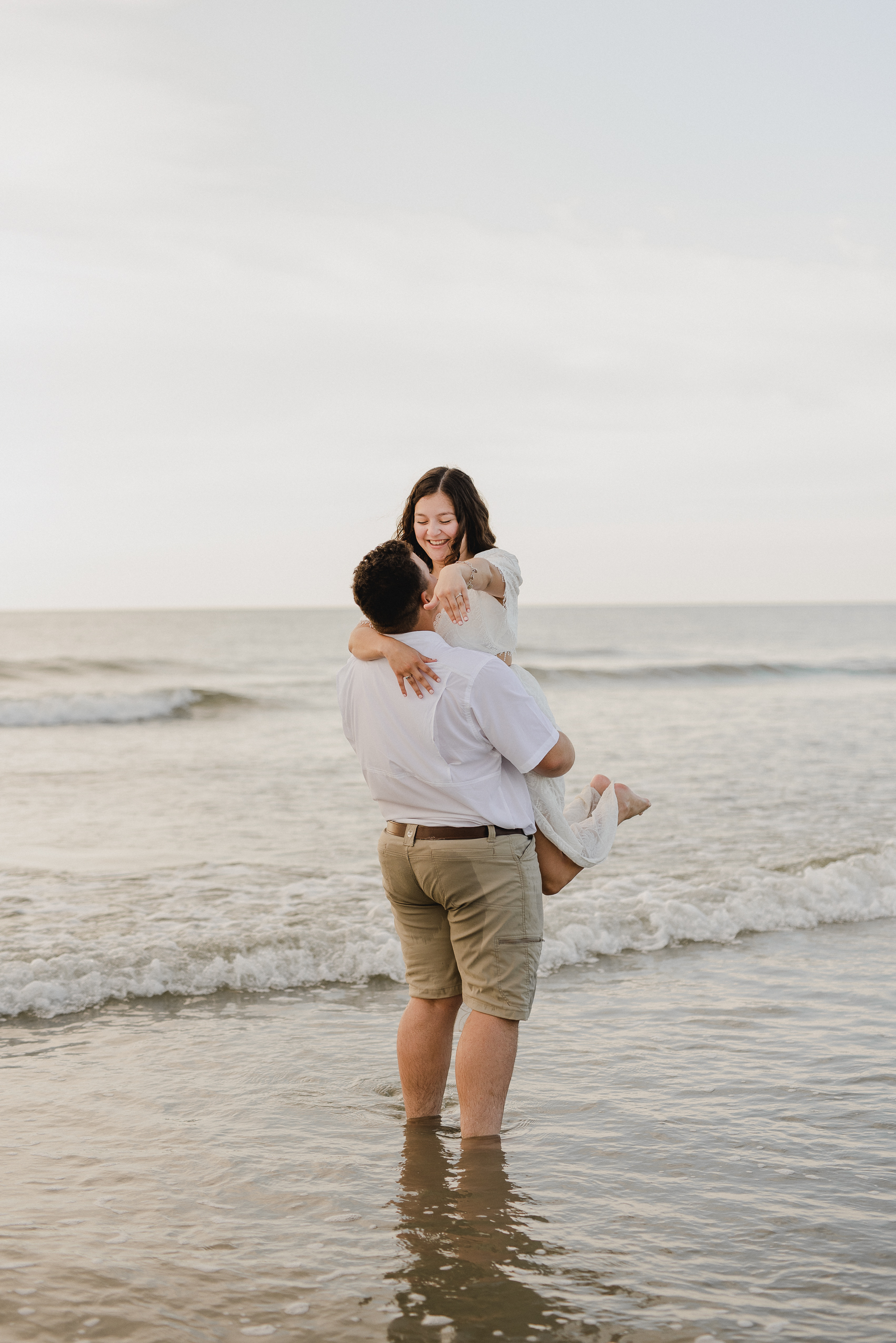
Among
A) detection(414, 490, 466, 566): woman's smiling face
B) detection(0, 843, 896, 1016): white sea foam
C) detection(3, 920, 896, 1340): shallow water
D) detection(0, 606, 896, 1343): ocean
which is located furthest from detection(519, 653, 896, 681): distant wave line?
detection(414, 490, 466, 566): woman's smiling face

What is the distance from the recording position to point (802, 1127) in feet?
12.1

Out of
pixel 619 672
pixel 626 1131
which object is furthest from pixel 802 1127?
pixel 619 672

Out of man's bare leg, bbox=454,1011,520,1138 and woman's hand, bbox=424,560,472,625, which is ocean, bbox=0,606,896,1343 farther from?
woman's hand, bbox=424,560,472,625

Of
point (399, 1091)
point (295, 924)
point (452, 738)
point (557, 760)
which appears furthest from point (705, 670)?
point (452, 738)

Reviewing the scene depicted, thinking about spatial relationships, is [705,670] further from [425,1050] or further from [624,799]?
[425,1050]

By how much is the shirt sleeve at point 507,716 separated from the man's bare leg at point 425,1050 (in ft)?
3.00

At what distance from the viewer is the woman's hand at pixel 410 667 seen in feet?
9.69

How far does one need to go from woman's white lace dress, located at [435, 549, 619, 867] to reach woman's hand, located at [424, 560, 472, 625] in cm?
12

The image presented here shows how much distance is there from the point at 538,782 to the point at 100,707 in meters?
19.8

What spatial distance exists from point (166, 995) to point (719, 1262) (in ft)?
10.6

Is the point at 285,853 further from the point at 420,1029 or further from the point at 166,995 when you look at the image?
the point at 420,1029

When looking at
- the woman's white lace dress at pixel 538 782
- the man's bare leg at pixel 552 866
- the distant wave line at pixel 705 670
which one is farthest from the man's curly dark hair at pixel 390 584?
the distant wave line at pixel 705 670

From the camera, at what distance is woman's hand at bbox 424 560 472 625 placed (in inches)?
113

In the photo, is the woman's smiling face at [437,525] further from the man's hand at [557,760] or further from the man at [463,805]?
the man's hand at [557,760]
